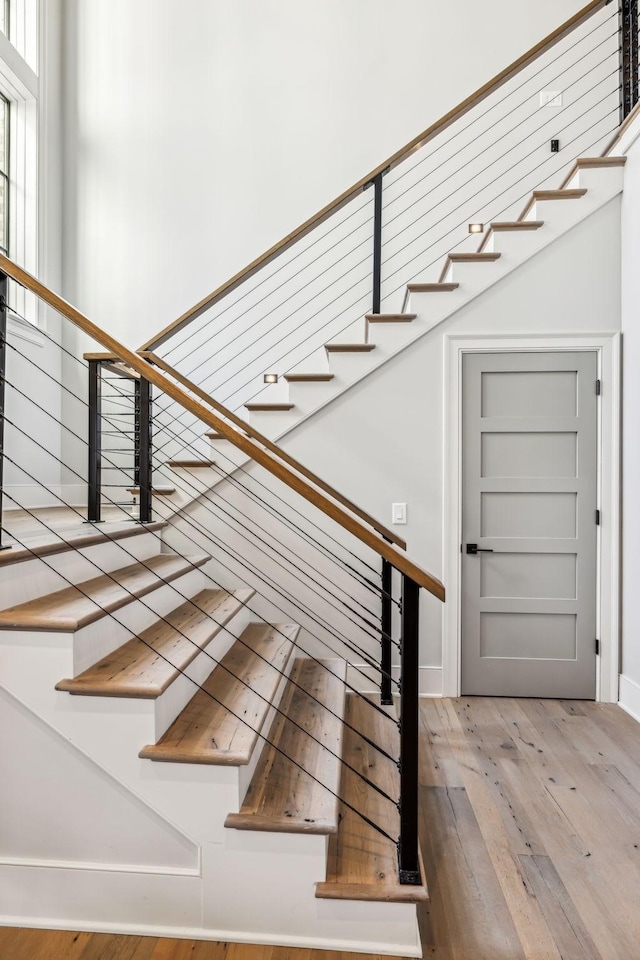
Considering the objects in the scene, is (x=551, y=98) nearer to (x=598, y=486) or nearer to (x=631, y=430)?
(x=631, y=430)

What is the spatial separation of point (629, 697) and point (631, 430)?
1465mm

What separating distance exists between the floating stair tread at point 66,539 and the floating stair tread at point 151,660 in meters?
0.42

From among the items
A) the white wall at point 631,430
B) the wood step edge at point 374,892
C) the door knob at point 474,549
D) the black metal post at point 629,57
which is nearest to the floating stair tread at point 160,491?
the door knob at point 474,549

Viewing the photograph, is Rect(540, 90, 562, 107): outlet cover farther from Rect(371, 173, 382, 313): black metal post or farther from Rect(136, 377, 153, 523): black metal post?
Rect(136, 377, 153, 523): black metal post

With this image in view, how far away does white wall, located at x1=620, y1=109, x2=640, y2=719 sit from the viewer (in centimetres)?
315

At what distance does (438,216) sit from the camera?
4.26 metres

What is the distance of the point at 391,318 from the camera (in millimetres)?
3381

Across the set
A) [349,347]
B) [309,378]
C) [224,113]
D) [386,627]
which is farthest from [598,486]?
[224,113]

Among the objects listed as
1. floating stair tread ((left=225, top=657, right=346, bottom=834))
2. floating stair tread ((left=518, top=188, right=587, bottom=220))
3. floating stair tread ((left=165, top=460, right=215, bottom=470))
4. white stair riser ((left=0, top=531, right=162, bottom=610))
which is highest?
floating stair tread ((left=518, top=188, right=587, bottom=220))

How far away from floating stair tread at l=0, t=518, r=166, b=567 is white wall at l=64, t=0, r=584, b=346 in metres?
2.13

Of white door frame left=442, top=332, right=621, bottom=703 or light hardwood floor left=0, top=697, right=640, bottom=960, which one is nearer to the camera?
light hardwood floor left=0, top=697, right=640, bottom=960

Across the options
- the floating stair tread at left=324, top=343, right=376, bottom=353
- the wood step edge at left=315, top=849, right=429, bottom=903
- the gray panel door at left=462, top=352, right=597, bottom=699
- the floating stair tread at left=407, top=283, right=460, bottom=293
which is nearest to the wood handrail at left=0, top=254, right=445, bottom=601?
the wood step edge at left=315, top=849, right=429, bottom=903

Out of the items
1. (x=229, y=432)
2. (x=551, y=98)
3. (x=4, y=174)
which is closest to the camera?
(x=229, y=432)

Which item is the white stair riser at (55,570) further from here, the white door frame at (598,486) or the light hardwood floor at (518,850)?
the white door frame at (598,486)
